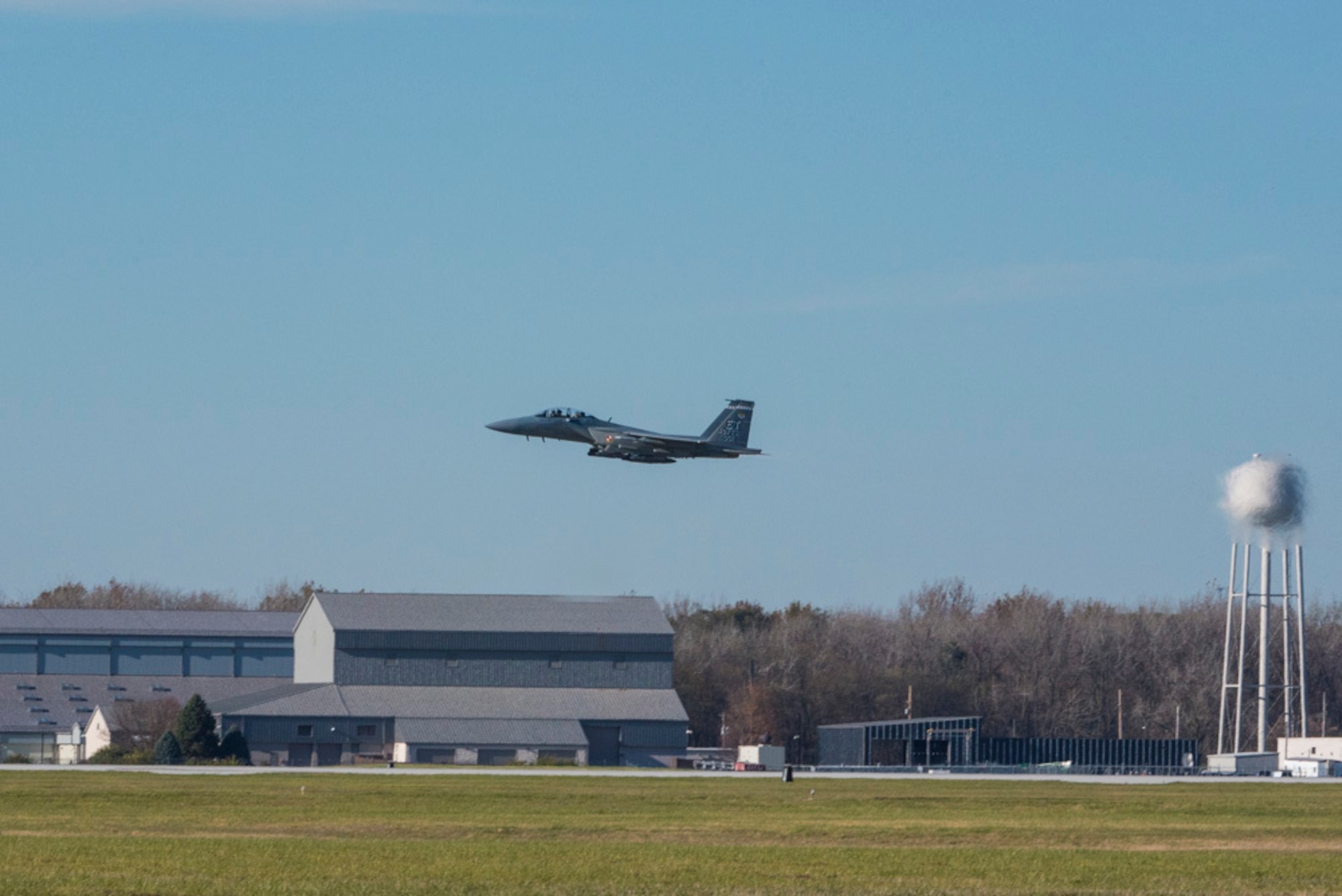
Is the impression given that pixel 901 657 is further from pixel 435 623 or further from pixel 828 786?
pixel 828 786

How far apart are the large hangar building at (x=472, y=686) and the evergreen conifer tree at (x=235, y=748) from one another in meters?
3.54

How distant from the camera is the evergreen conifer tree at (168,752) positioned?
91062mm

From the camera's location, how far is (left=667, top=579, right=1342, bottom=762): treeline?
13538 cm

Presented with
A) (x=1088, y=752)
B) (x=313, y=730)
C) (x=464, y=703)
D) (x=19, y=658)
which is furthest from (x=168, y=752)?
(x=1088, y=752)

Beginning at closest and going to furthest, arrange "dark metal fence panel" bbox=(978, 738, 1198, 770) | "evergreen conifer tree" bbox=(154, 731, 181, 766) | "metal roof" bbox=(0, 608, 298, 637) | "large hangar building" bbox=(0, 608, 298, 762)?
"evergreen conifer tree" bbox=(154, 731, 181, 766), "dark metal fence panel" bbox=(978, 738, 1198, 770), "large hangar building" bbox=(0, 608, 298, 762), "metal roof" bbox=(0, 608, 298, 637)

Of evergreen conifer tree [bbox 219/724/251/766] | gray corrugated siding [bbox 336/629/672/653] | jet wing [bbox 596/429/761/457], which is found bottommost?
evergreen conifer tree [bbox 219/724/251/766]

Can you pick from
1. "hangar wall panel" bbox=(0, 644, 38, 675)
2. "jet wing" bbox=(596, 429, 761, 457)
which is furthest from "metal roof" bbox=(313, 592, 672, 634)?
"jet wing" bbox=(596, 429, 761, 457)

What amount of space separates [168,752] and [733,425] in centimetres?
3795

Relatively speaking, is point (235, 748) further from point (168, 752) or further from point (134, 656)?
point (134, 656)

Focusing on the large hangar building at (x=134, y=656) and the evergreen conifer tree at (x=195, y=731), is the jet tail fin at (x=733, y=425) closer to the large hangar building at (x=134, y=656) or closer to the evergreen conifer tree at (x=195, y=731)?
the evergreen conifer tree at (x=195, y=731)

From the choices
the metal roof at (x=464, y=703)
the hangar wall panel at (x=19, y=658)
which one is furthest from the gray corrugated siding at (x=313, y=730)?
the hangar wall panel at (x=19, y=658)

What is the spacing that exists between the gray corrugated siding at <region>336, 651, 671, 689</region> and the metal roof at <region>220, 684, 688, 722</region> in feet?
1.65

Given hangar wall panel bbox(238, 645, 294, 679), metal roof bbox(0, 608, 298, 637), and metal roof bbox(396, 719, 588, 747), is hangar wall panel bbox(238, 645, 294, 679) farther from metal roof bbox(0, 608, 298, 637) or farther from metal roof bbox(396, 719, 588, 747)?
metal roof bbox(396, 719, 588, 747)

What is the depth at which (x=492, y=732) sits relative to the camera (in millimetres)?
101000
